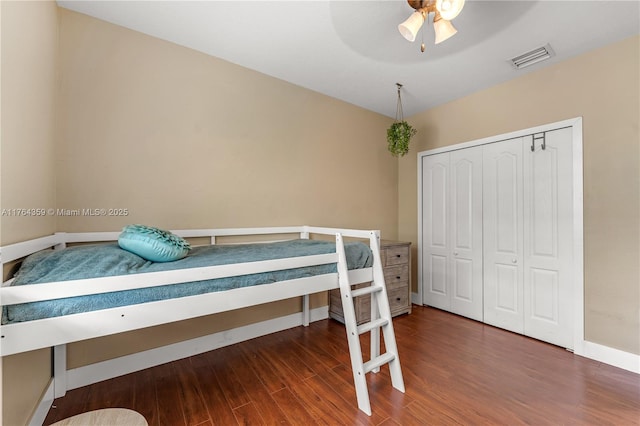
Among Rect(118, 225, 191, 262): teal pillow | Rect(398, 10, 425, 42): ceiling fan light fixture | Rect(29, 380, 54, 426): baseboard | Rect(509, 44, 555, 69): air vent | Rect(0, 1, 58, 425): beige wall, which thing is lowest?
Rect(29, 380, 54, 426): baseboard

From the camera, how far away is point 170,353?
6.86 feet

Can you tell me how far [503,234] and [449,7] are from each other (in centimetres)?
222

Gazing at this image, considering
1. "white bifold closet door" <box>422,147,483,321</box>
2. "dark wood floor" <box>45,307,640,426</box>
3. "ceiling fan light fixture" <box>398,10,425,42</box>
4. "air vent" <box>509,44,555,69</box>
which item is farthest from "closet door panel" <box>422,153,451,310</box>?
"ceiling fan light fixture" <box>398,10,425,42</box>

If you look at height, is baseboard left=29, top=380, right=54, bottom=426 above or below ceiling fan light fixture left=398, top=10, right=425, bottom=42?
below

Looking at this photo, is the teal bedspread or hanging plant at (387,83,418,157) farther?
hanging plant at (387,83,418,157)

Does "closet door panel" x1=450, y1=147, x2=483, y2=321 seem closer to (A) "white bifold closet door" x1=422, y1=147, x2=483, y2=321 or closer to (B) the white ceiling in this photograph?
(A) "white bifold closet door" x1=422, y1=147, x2=483, y2=321

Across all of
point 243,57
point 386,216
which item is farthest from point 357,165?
point 243,57

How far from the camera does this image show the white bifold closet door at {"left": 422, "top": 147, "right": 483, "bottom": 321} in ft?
9.78

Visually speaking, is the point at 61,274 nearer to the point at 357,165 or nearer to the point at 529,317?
the point at 357,165

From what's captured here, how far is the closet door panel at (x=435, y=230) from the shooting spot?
326 cm

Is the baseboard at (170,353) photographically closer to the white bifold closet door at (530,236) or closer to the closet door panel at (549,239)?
the white bifold closet door at (530,236)

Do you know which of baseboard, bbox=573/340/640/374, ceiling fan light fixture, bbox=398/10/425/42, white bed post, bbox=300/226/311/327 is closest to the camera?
ceiling fan light fixture, bbox=398/10/425/42

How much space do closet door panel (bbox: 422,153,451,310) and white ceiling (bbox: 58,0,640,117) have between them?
3.29 ft

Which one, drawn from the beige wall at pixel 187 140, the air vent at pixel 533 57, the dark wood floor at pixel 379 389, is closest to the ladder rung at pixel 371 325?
the dark wood floor at pixel 379 389
